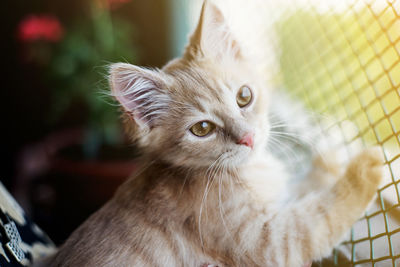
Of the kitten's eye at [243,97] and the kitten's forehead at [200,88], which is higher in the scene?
the kitten's forehead at [200,88]

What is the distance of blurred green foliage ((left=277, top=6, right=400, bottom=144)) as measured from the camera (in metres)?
0.71

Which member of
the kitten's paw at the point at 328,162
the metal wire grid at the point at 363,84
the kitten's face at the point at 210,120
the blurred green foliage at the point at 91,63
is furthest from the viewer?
the blurred green foliage at the point at 91,63

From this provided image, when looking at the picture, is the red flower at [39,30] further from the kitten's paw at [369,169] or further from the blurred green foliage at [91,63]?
the kitten's paw at [369,169]

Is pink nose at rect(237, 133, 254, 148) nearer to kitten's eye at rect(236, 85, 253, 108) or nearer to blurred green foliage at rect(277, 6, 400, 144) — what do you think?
kitten's eye at rect(236, 85, 253, 108)

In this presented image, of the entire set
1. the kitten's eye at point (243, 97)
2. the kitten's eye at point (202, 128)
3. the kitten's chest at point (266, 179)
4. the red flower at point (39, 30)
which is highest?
the red flower at point (39, 30)

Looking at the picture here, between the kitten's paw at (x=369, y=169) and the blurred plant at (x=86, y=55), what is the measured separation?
1.37 meters

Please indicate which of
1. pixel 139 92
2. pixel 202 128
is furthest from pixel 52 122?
pixel 202 128

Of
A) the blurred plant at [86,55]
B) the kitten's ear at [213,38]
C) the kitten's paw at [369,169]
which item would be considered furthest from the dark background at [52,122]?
the kitten's paw at [369,169]

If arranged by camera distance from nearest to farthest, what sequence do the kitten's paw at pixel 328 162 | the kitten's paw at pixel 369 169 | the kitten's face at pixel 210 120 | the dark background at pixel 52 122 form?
the kitten's paw at pixel 369 169, the kitten's face at pixel 210 120, the kitten's paw at pixel 328 162, the dark background at pixel 52 122

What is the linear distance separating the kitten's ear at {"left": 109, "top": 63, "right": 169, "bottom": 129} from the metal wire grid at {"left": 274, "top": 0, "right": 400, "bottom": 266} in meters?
0.48

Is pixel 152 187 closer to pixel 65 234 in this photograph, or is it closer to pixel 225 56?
pixel 225 56

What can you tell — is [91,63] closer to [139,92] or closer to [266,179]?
[139,92]

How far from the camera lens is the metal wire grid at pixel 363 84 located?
697 millimetres

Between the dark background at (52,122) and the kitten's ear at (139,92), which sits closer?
the kitten's ear at (139,92)
